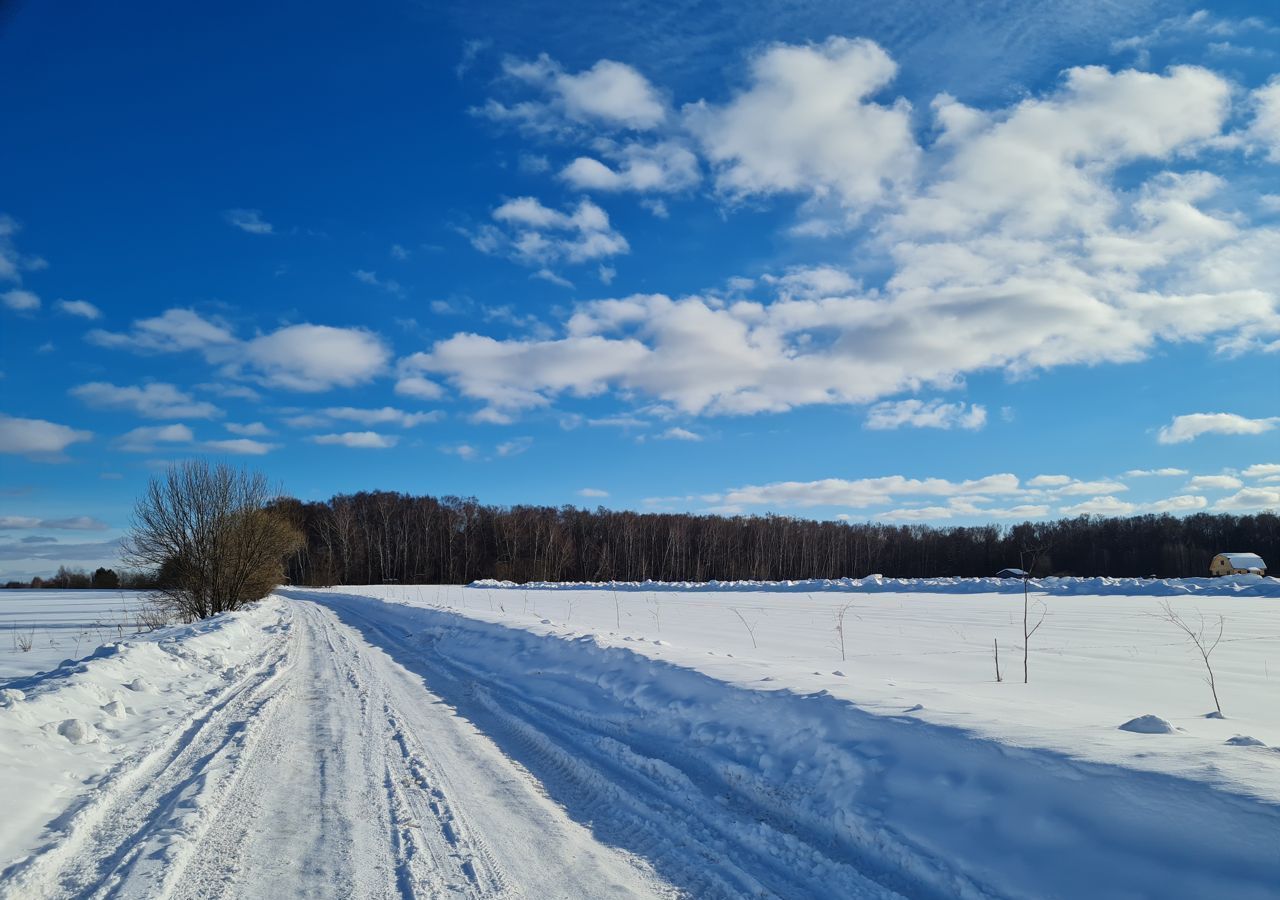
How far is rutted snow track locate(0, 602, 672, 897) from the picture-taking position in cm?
411

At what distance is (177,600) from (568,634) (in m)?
22.2

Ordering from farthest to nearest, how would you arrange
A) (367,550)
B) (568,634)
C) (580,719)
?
(367,550), (568,634), (580,719)

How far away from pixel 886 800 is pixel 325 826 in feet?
13.2

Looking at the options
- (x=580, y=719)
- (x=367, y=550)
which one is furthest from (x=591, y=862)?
(x=367, y=550)

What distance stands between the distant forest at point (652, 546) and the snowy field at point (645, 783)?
7246 cm

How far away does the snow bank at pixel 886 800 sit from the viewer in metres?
3.73

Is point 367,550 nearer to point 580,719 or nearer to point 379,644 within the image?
point 379,644

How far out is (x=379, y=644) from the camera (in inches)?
682

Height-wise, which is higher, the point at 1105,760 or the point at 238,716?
the point at 1105,760

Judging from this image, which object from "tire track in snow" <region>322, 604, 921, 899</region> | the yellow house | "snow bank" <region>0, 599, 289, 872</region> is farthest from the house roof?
"snow bank" <region>0, 599, 289, 872</region>

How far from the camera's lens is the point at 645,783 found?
6.06 meters

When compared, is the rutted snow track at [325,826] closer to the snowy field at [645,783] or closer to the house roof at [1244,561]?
the snowy field at [645,783]

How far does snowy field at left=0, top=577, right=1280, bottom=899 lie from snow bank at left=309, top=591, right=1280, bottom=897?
0.02 metres

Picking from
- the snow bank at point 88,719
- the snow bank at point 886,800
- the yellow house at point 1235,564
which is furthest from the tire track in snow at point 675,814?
the yellow house at point 1235,564
